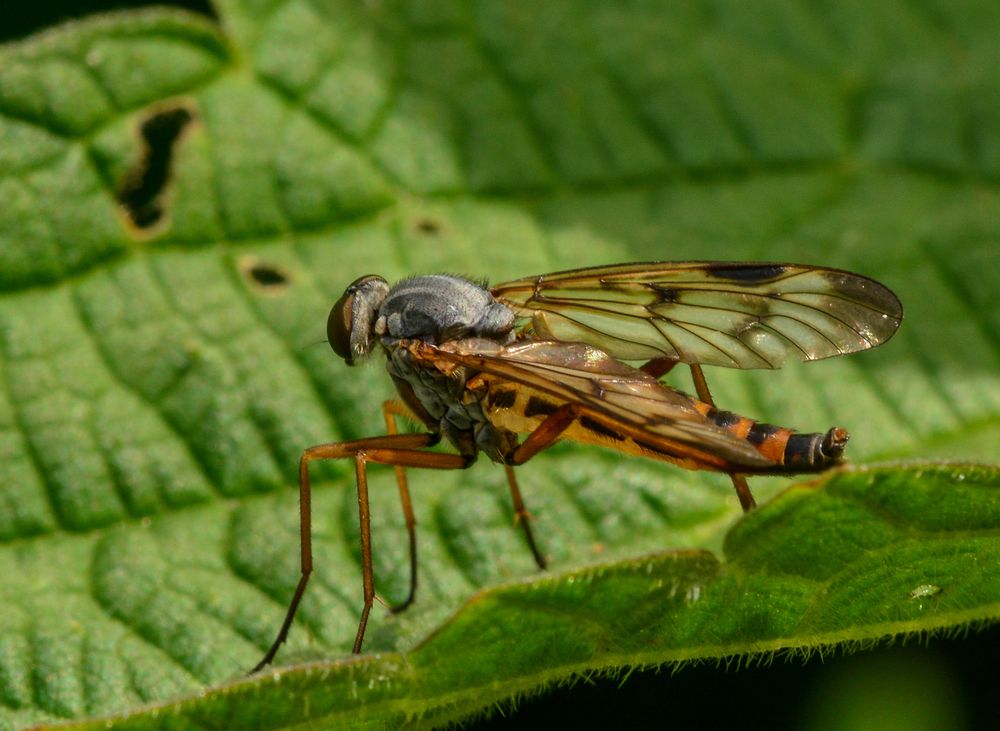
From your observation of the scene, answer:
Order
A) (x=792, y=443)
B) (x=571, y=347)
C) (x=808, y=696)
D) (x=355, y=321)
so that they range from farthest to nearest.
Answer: (x=355, y=321) < (x=808, y=696) < (x=571, y=347) < (x=792, y=443)

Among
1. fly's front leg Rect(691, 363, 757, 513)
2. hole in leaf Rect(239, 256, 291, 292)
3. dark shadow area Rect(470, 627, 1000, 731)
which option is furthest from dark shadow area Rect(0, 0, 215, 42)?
dark shadow area Rect(470, 627, 1000, 731)

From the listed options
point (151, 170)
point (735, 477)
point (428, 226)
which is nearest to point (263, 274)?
point (151, 170)

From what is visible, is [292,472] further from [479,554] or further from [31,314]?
[31,314]

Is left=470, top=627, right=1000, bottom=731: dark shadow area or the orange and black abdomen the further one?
left=470, top=627, right=1000, bottom=731: dark shadow area

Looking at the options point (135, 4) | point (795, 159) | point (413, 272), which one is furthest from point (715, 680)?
point (135, 4)

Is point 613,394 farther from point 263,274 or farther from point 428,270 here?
point 263,274

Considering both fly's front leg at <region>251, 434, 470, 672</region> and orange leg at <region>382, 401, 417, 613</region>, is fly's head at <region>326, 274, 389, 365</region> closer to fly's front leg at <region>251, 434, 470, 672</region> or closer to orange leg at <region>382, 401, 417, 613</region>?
orange leg at <region>382, 401, 417, 613</region>

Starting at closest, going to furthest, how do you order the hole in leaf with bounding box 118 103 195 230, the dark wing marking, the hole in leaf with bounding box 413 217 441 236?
1. the dark wing marking
2. the hole in leaf with bounding box 118 103 195 230
3. the hole in leaf with bounding box 413 217 441 236

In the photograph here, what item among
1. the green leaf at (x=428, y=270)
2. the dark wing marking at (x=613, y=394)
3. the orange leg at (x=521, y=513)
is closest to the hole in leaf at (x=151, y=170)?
the green leaf at (x=428, y=270)
